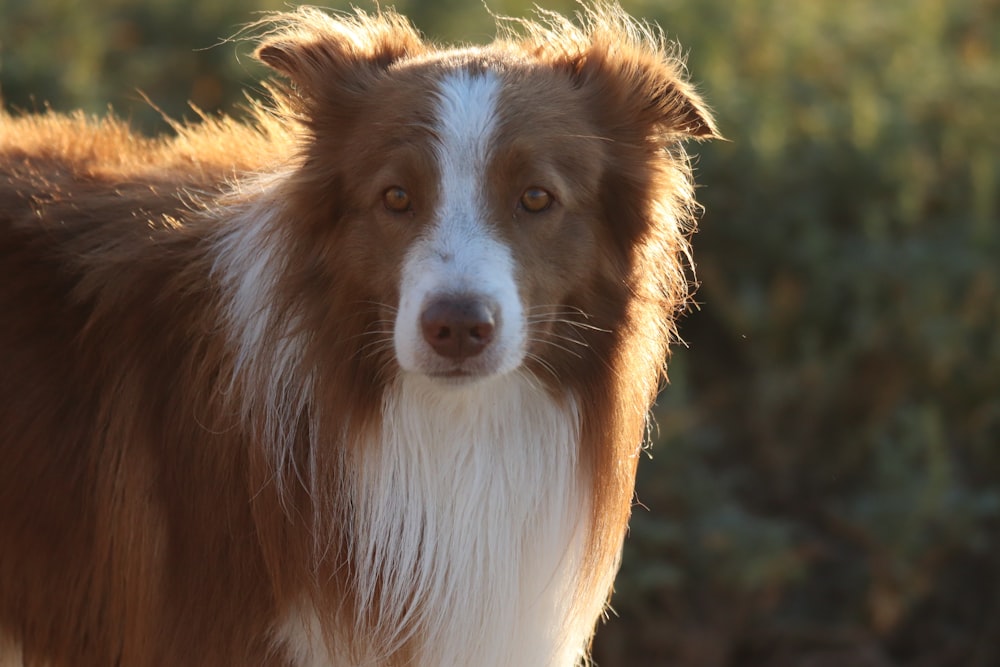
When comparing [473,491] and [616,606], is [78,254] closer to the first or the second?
[473,491]

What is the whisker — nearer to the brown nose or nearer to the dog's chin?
the dog's chin

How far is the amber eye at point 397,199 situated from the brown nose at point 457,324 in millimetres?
342

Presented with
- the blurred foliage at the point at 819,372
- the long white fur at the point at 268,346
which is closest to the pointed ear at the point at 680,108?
the long white fur at the point at 268,346

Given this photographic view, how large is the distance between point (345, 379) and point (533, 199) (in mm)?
672

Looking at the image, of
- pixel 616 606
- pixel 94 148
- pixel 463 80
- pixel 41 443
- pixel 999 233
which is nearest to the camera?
pixel 463 80

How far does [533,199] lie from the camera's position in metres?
3.35

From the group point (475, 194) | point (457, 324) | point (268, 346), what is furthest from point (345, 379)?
point (475, 194)

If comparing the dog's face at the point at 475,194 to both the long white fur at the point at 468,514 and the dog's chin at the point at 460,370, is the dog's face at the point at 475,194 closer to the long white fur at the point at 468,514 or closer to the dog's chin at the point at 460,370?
the dog's chin at the point at 460,370

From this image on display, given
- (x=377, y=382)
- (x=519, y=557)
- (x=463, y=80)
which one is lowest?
(x=519, y=557)

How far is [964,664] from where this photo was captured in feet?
20.3

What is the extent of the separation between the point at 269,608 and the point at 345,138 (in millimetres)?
1245

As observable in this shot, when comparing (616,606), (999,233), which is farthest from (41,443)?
(999,233)

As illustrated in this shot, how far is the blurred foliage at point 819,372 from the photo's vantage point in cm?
602

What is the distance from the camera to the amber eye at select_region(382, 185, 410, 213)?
3.33 meters
